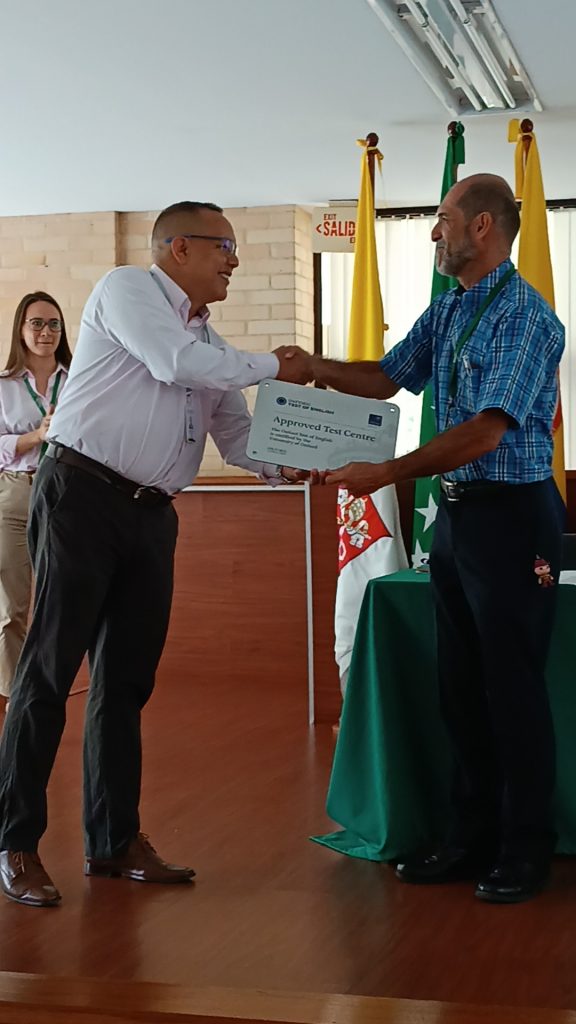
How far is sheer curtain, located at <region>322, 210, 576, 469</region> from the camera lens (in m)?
7.57

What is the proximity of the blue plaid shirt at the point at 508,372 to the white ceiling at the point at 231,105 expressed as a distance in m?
1.97

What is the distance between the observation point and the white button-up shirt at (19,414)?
4.99m

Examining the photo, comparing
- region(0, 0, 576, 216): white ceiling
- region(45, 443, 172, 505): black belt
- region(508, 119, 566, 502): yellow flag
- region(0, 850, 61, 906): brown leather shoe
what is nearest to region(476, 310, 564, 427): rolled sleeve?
region(45, 443, 172, 505): black belt

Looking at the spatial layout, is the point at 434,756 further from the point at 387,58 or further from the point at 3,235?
the point at 3,235

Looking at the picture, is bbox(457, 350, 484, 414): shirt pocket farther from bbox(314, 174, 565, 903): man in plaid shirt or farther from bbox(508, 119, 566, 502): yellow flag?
bbox(508, 119, 566, 502): yellow flag

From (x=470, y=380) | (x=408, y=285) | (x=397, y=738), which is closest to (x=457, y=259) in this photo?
(x=470, y=380)

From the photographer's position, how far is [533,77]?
17.0ft

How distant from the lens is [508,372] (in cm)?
274

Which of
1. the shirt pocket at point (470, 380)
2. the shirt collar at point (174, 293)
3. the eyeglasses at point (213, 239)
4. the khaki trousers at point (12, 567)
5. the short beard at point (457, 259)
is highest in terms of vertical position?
the eyeglasses at point (213, 239)

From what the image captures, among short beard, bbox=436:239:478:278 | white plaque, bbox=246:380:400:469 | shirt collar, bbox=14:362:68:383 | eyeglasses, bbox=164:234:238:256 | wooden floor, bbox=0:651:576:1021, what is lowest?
wooden floor, bbox=0:651:576:1021

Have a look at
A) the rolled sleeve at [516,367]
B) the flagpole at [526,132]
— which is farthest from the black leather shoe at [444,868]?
the flagpole at [526,132]

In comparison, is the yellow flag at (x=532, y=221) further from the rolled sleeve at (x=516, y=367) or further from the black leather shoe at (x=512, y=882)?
the black leather shoe at (x=512, y=882)

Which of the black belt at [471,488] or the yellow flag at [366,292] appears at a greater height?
the yellow flag at [366,292]

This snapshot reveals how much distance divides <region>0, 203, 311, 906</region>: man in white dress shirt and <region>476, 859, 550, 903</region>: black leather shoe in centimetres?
72
